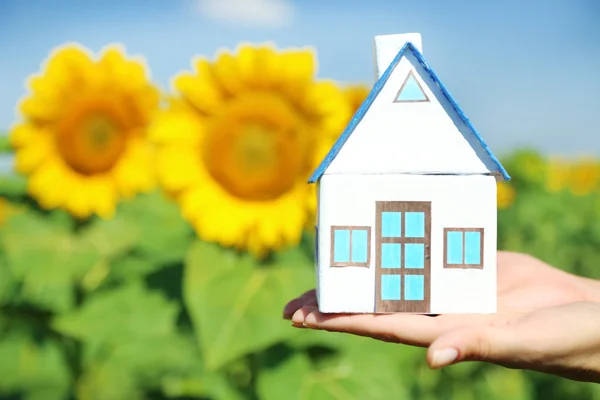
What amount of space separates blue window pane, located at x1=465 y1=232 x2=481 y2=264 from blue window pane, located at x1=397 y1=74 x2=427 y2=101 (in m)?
0.38

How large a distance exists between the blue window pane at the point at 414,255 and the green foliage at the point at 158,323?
54 cm

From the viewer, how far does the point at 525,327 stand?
1581 millimetres

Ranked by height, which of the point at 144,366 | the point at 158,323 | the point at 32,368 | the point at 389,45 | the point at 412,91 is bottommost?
the point at 32,368

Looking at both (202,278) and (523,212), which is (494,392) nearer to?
(523,212)

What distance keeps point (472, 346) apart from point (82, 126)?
96.1 inches

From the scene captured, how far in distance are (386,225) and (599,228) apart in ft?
11.3

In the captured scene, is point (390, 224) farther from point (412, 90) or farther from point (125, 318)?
point (125, 318)

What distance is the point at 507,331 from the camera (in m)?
1.54

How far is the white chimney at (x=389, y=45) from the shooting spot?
→ 1.95m

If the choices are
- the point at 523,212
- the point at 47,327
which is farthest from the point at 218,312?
the point at 523,212

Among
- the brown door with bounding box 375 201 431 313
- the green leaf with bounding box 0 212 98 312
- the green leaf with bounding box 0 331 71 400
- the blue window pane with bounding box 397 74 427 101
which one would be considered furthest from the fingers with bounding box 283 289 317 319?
the green leaf with bounding box 0 331 71 400

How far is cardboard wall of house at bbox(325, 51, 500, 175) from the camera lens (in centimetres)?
189

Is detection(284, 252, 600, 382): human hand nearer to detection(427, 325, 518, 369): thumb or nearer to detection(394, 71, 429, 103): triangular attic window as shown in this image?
detection(427, 325, 518, 369): thumb

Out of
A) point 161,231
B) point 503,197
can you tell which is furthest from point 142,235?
point 503,197
